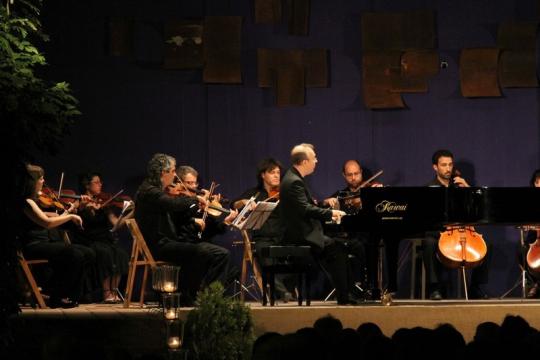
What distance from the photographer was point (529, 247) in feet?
28.9

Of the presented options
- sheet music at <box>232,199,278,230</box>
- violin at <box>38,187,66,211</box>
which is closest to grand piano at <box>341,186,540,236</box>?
sheet music at <box>232,199,278,230</box>

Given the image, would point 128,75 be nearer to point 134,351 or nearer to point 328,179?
point 328,179

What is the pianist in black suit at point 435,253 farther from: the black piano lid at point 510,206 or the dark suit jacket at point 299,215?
the dark suit jacket at point 299,215

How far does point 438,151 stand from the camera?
29.4 ft

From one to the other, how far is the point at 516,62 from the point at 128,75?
406 centimetres

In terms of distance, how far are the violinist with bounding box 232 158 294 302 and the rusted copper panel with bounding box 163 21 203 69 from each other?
4.43ft

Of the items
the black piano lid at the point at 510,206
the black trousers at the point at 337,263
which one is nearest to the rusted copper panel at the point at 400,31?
the black piano lid at the point at 510,206

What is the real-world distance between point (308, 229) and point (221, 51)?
10.0ft

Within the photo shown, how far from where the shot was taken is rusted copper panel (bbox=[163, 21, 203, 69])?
952 centimetres

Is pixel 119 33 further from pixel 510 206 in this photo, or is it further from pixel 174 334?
pixel 174 334

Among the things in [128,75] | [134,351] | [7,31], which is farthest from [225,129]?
[7,31]

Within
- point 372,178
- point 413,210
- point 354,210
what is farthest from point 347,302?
point 372,178

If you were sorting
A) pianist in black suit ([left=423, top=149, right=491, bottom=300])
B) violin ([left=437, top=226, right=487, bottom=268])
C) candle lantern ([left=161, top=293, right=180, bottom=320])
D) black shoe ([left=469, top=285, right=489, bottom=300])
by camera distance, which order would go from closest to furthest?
candle lantern ([left=161, top=293, right=180, bottom=320]) < violin ([left=437, top=226, right=487, bottom=268]) < pianist in black suit ([left=423, top=149, right=491, bottom=300]) < black shoe ([left=469, top=285, right=489, bottom=300])

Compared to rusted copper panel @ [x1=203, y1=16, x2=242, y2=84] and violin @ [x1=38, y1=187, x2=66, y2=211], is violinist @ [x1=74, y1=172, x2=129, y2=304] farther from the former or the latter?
rusted copper panel @ [x1=203, y1=16, x2=242, y2=84]
